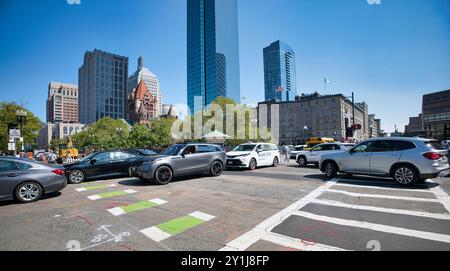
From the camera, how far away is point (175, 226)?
14.2 feet

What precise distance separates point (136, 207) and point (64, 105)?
201 metres

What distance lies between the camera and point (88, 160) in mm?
10953

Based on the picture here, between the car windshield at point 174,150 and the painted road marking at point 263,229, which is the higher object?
the car windshield at point 174,150

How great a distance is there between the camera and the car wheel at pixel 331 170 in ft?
32.6

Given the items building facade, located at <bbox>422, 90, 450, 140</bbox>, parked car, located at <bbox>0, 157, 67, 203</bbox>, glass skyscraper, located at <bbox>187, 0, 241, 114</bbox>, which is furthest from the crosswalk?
building facade, located at <bbox>422, 90, 450, 140</bbox>

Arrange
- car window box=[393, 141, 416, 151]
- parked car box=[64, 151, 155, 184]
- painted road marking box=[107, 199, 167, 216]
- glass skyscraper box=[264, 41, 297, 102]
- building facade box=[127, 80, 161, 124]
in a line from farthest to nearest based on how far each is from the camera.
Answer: glass skyscraper box=[264, 41, 297, 102] < building facade box=[127, 80, 161, 124] < parked car box=[64, 151, 155, 184] < car window box=[393, 141, 416, 151] < painted road marking box=[107, 199, 167, 216]

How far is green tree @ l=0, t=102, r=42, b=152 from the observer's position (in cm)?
3469

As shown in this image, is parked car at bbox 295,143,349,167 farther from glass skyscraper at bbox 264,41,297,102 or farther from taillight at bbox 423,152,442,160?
glass skyscraper at bbox 264,41,297,102

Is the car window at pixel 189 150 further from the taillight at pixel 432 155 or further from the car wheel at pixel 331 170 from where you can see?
the taillight at pixel 432 155

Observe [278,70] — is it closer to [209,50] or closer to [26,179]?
[209,50]

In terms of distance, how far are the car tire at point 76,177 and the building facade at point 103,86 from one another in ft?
469

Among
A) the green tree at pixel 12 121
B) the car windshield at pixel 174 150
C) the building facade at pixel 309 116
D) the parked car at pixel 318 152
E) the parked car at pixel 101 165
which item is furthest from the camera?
the building facade at pixel 309 116

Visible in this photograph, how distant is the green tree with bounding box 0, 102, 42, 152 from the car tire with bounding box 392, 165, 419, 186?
155 ft

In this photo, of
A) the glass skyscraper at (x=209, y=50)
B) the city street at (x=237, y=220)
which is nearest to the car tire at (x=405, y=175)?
the city street at (x=237, y=220)
